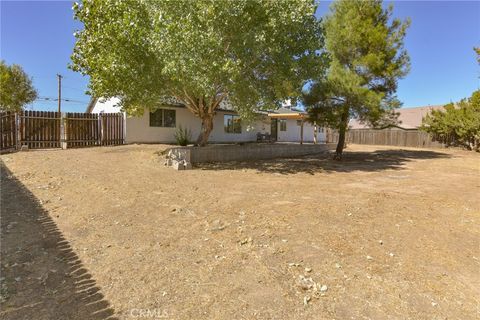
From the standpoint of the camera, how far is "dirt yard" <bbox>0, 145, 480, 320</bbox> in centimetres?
350

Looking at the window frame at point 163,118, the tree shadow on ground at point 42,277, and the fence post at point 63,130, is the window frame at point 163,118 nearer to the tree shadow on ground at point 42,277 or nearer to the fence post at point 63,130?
the fence post at point 63,130

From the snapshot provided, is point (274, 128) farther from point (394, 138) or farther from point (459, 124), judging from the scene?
point (459, 124)

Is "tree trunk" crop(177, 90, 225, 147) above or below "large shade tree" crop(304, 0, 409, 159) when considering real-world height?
below

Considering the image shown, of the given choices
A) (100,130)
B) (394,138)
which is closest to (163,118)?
(100,130)

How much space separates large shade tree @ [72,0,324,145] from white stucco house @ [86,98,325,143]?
2.61 m

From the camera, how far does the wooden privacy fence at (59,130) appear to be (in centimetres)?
1581

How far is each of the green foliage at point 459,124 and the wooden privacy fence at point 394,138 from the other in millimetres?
992

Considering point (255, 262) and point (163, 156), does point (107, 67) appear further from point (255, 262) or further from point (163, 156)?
point (255, 262)

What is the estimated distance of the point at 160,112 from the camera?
20.9 meters

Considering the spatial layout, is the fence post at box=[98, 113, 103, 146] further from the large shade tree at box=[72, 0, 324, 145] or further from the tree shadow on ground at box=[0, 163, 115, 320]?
the tree shadow on ground at box=[0, 163, 115, 320]

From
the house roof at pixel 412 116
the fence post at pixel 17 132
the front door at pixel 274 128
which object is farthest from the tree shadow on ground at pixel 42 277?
the house roof at pixel 412 116

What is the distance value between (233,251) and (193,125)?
1858 centimetres

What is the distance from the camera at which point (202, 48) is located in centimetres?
1038

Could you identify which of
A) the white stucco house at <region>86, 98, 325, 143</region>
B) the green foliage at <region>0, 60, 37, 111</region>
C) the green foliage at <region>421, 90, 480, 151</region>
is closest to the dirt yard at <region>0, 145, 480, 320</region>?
the white stucco house at <region>86, 98, 325, 143</region>
